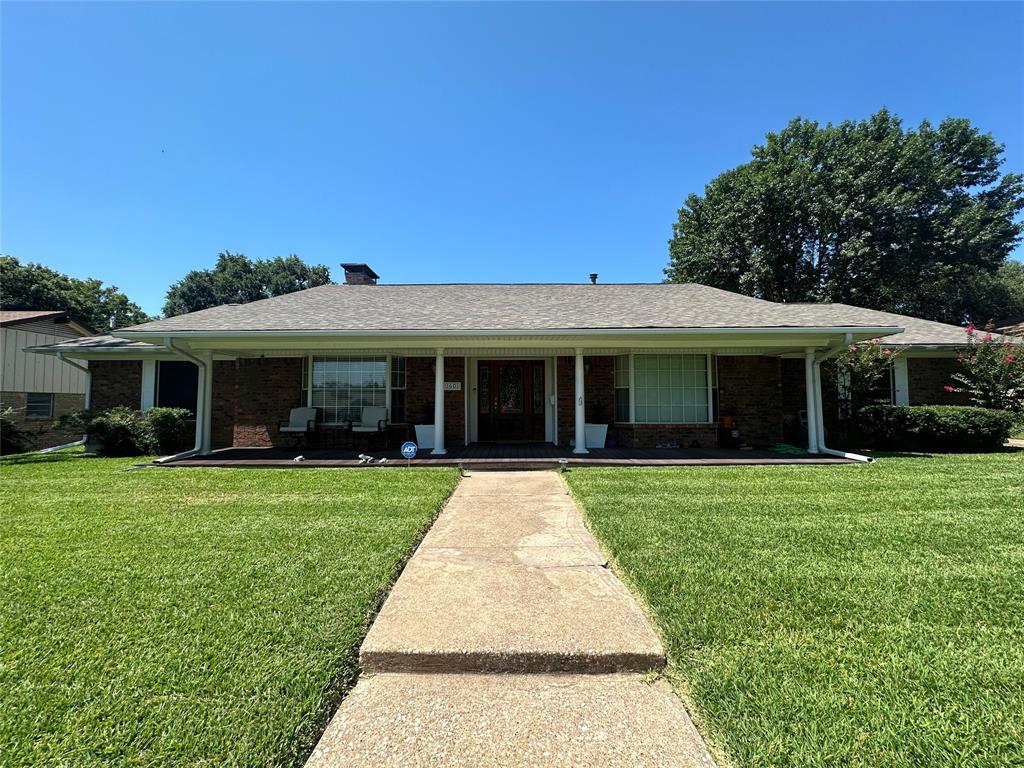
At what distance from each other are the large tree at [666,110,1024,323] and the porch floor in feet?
55.3

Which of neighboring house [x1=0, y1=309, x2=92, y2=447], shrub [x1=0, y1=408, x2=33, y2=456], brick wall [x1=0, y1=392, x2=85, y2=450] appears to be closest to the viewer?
shrub [x1=0, y1=408, x2=33, y2=456]

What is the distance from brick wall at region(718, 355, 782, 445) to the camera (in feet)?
34.9

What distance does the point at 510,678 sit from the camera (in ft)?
7.41

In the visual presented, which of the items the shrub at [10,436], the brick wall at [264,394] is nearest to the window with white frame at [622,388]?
the brick wall at [264,394]

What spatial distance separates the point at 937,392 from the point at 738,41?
9.92 m

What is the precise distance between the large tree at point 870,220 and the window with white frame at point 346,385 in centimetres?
1959

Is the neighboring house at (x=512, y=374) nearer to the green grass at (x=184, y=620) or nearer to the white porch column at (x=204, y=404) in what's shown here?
the white porch column at (x=204, y=404)

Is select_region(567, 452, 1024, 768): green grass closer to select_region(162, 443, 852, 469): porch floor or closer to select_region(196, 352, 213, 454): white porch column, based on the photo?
select_region(162, 443, 852, 469): porch floor

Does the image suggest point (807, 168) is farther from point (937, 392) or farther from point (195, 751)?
point (195, 751)

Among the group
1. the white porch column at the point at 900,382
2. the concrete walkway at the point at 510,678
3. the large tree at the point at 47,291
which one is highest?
the large tree at the point at 47,291

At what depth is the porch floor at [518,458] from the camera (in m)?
8.19

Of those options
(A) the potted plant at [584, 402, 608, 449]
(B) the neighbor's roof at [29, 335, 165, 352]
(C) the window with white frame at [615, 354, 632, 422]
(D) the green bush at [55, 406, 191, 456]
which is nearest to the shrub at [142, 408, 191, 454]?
(D) the green bush at [55, 406, 191, 456]

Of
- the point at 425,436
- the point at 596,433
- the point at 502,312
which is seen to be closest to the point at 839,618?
the point at 596,433

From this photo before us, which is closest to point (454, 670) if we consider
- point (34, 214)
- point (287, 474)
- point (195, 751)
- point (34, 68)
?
point (195, 751)
